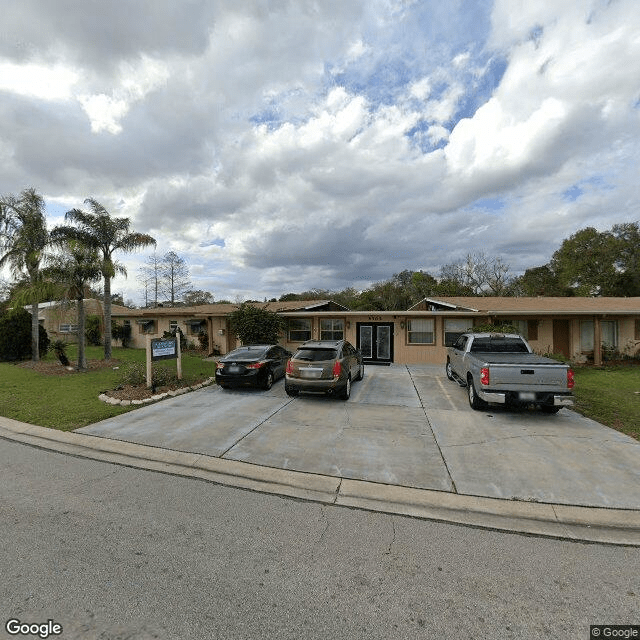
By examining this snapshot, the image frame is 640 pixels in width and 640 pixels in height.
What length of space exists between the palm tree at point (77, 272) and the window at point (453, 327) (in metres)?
15.7

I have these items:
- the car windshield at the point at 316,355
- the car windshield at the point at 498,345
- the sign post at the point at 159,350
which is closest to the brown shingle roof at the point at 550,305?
the car windshield at the point at 498,345

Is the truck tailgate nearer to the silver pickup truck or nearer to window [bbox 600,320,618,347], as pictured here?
the silver pickup truck

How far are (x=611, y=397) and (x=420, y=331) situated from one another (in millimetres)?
8155

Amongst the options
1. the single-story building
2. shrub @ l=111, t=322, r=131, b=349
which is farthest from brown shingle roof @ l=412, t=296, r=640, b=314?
shrub @ l=111, t=322, r=131, b=349

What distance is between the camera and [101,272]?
14.8 m

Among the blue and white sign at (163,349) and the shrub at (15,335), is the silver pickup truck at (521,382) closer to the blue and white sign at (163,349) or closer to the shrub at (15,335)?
the blue and white sign at (163,349)

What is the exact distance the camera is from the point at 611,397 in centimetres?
895

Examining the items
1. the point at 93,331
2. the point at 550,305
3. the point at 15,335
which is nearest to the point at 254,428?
the point at 550,305

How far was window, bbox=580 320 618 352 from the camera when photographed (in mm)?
16000

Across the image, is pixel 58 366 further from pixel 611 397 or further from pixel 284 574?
pixel 611 397

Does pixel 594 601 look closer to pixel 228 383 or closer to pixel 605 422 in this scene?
pixel 605 422

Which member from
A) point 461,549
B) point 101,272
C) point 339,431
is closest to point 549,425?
point 339,431

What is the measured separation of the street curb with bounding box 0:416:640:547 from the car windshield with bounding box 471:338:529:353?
553 centimetres

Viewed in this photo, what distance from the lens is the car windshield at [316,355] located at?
8690 mm
